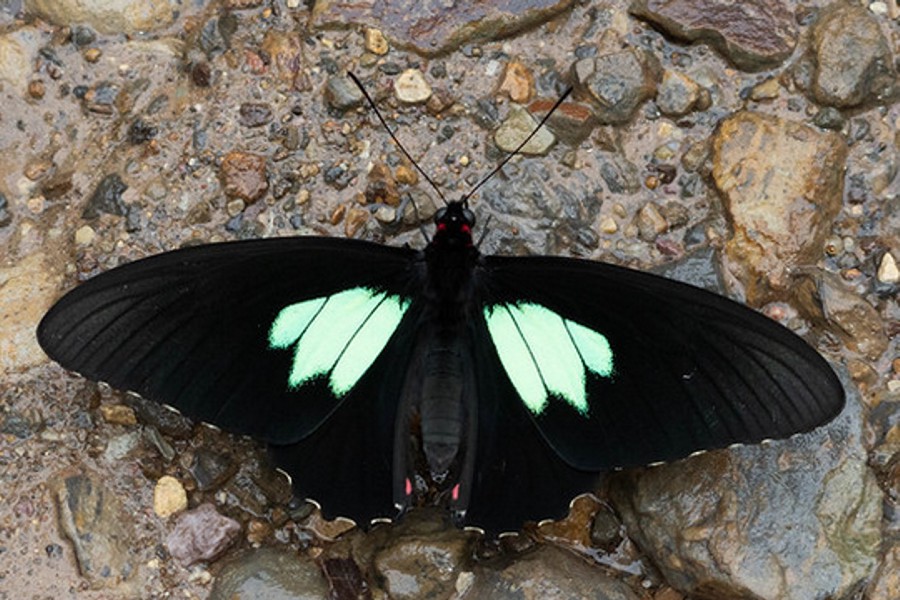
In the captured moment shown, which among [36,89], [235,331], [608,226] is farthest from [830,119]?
[36,89]

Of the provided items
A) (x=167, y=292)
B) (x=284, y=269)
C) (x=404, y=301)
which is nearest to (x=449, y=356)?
(x=404, y=301)

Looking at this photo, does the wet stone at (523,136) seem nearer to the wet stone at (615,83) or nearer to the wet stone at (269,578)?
the wet stone at (615,83)

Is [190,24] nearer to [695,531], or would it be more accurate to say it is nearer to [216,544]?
[216,544]

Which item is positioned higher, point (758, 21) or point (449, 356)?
point (758, 21)

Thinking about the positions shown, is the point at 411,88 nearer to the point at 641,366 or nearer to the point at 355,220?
the point at 355,220

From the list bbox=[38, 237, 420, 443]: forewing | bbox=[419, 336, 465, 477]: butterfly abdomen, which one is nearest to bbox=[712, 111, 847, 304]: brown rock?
bbox=[419, 336, 465, 477]: butterfly abdomen

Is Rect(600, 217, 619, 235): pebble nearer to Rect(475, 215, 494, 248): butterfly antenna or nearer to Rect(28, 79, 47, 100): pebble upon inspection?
Rect(475, 215, 494, 248): butterfly antenna

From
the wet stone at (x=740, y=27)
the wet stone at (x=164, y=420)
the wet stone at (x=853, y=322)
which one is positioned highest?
the wet stone at (x=740, y=27)

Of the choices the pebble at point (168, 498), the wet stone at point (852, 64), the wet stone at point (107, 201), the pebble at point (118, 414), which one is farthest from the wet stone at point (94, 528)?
the wet stone at point (852, 64)
